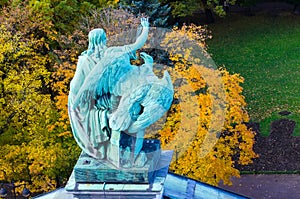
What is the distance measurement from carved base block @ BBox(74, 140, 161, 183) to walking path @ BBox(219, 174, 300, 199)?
10.4 metres

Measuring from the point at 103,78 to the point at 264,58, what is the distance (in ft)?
85.4

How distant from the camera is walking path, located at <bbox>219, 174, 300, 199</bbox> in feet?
Answer: 69.9

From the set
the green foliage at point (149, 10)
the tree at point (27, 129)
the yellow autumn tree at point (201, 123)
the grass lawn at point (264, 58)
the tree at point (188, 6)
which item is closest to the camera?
the yellow autumn tree at point (201, 123)

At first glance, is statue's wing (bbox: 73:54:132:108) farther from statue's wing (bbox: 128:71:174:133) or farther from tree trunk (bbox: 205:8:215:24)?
tree trunk (bbox: 205:8:215:24)

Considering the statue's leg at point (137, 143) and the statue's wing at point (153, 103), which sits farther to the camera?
the statue's leg at point (137, 143)

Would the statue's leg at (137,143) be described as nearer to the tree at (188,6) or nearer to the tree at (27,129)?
the tree at (27,129)

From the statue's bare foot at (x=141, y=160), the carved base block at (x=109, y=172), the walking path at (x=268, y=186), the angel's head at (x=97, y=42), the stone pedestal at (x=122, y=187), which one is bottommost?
the walking path at (x=268, y=186)

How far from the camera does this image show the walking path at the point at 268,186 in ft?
69.9

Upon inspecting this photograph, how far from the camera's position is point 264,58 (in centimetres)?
3591

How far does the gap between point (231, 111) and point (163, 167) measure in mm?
5862

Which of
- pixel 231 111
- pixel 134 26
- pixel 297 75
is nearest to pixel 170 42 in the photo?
pixel 134 26

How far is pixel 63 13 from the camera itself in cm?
2352

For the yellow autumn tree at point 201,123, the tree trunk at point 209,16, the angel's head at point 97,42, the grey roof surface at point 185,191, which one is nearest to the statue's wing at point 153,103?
the angel's head at point 97,42

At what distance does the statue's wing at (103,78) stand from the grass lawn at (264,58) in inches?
625
